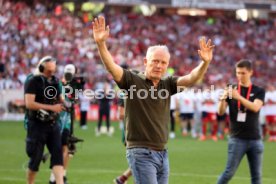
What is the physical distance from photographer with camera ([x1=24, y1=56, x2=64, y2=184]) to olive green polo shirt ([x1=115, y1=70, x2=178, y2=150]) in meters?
3.74

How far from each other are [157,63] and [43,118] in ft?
13.8

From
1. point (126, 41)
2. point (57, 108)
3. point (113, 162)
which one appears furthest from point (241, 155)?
point (126, 41)

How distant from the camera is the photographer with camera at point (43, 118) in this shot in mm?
11985

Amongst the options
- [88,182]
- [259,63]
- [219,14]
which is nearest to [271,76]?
[259,63]

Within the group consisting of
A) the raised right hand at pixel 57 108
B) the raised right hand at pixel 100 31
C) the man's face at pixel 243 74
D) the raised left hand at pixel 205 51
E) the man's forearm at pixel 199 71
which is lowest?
the raised right hand at pixel 57 108

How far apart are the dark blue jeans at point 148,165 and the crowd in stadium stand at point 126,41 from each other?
79.9 ft

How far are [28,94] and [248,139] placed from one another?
357 cm

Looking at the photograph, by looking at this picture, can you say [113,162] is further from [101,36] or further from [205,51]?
[101,36]

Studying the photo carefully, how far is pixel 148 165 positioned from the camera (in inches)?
325

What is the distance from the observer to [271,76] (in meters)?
44.1

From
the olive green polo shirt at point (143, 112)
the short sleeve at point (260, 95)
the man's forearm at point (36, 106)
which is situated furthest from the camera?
the man's forearm at point (36, 106)

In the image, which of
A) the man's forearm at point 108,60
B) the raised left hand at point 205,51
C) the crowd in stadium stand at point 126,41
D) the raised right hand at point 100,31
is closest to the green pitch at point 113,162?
the man's forearm at point 108,60

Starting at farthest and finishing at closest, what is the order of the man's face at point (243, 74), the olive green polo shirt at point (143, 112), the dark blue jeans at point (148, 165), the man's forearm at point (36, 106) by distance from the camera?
the man's forearm at point (36, 106)
the man's face at point (243, 74)
the olive green polo shirt at point (143, 112)
the dark blue jeans at point (148, 165)

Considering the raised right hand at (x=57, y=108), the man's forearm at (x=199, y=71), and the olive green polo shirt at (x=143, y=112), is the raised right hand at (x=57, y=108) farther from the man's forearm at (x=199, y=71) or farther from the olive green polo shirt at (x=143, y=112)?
the man's forearm at (x=199, y=71)
